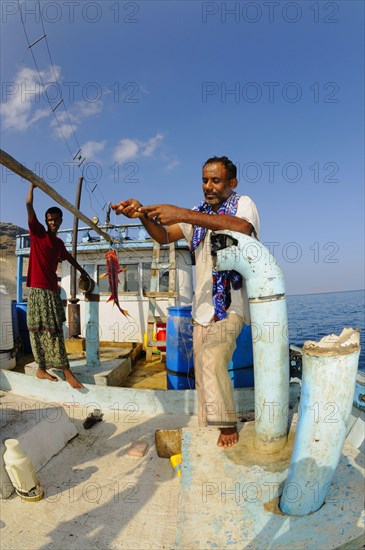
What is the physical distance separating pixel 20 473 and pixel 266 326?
6.73 ft

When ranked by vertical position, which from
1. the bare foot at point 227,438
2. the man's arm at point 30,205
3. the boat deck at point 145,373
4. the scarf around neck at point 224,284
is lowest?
the boat deck at point 145,373

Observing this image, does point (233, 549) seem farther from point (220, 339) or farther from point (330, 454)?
point (220, 339)

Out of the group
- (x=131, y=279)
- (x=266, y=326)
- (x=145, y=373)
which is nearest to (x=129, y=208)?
(x=266, y=326)

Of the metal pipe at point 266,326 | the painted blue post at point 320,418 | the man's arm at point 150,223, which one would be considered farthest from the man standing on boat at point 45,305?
the painted blue post at point 320,418

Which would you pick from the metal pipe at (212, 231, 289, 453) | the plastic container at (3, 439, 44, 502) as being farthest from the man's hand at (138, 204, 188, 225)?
the plastic container at (3, 439, 44, 502)

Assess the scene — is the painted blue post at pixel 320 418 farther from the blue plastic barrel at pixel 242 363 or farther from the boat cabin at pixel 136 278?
the boat cabin at pixel 136 278

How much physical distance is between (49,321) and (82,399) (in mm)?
1090

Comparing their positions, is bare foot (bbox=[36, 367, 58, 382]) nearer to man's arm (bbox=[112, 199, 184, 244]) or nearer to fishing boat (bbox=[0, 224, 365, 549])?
fishing boat (bbox=[0, 224, 365, 549])

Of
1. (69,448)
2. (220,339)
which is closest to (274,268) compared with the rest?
(220,339)

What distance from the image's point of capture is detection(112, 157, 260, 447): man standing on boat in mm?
2393

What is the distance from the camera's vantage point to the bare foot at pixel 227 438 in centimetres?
254

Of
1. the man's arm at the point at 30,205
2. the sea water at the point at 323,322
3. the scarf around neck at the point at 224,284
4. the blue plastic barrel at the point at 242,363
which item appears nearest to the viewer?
the scarf around neck at the point at 224,284

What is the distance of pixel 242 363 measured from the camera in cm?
437

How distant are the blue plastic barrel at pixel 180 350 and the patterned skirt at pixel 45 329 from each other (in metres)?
1.47
